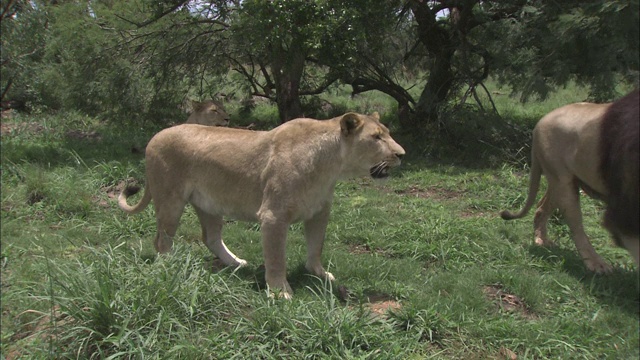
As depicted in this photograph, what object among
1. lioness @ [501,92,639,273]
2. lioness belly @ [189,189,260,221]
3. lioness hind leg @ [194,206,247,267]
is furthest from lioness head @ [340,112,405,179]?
lioness hind leg @ [194,206,247,267]

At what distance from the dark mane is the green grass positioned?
495mm

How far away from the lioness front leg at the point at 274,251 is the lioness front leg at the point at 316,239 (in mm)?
509

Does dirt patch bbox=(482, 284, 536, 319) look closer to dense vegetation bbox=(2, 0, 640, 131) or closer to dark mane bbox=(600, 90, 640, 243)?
dark mane bbox=(600, 90, 640, 243)

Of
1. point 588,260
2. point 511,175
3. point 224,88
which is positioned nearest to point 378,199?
point 511,175

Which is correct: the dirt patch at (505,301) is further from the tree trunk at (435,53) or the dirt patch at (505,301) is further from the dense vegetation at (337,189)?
the tree trunk at (435,53)

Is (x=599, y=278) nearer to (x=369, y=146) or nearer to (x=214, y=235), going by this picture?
(x=369, y=146)

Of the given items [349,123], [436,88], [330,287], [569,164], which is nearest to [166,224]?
[330,287]

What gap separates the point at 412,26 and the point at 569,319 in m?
8.60

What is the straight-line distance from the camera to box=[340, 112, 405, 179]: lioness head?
515 centimetres

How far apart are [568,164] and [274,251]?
2850 millimetres

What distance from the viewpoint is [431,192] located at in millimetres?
9023

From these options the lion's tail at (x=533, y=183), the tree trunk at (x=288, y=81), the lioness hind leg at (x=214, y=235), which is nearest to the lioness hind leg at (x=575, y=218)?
the lion's tail at (x=533, y=183)

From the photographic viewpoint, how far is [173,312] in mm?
4449

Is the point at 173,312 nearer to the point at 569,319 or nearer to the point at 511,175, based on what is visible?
the point at 569,319
